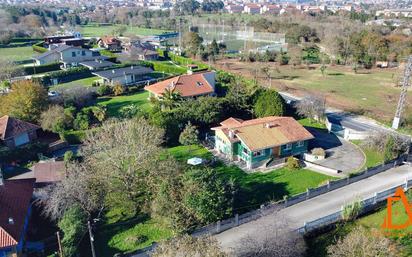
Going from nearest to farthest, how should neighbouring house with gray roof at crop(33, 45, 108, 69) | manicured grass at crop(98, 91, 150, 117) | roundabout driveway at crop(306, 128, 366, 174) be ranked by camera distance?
1. roundabout driveway at crop(306, 128, 366, 174)
2. manicured grass at crop(98, 91, 150, 117)
3. neighbouring house with gray roof at crop(33, 45, 108, 69)

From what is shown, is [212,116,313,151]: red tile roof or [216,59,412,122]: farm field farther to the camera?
[216,59,412,122]: farm field

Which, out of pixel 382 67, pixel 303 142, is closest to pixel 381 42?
pixel 382 67

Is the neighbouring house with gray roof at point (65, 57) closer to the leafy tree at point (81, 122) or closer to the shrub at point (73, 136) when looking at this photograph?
the leafy tree at point (81, 122)

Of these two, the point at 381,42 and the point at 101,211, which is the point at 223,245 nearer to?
the point at 101,211

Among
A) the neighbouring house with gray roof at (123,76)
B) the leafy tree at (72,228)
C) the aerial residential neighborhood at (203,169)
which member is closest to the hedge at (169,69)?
the aerial residential neighborhood at (203,169)

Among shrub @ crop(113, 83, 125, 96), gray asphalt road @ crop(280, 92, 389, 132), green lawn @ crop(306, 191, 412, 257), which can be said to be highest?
shrub @ crop(113, 83, 125, 96)

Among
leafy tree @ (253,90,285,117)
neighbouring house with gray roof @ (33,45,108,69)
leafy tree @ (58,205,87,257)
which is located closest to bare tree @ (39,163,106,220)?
leafy tree @ (58,205,87,257)

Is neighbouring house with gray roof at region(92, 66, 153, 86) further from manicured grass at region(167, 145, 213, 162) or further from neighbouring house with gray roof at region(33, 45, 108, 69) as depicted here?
manicured grass at region(167, 145, 213, 162)
